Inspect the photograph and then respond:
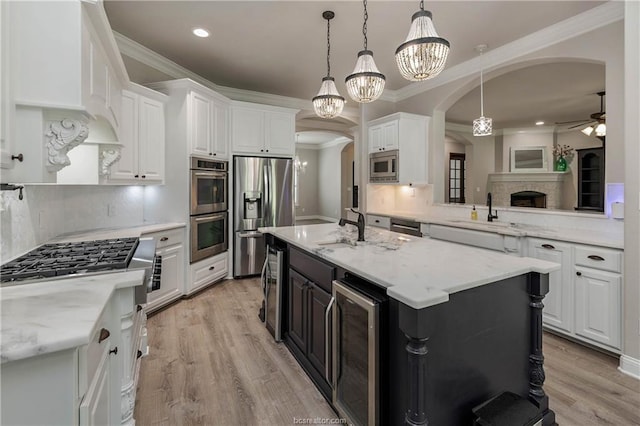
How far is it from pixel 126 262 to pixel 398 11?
3151mm

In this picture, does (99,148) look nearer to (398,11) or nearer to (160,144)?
(160,144)

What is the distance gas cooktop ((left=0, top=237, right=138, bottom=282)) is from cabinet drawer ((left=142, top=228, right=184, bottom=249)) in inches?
35.7

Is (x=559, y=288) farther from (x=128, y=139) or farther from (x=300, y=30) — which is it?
(x=128, y=139)

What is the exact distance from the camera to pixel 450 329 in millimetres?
1413

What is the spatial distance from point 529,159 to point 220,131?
8.15 metres

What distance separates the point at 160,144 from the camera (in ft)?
12.1

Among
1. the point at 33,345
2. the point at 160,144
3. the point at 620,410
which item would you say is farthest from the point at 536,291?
the point at 160,144

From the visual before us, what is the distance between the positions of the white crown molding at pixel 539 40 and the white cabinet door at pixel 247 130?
269 centimetres

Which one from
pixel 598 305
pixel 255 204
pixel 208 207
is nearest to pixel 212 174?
pixel 208 207

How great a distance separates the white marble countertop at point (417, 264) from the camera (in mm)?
1318

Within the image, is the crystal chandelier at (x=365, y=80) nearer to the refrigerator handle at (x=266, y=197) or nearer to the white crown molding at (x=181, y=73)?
the refrigerator handle at (x=266, y=197)

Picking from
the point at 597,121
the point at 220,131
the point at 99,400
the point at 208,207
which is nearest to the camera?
the point at 99,400

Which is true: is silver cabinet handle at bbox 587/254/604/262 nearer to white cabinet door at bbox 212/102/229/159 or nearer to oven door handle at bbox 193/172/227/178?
oven door handle at bbox 193/172/227/178

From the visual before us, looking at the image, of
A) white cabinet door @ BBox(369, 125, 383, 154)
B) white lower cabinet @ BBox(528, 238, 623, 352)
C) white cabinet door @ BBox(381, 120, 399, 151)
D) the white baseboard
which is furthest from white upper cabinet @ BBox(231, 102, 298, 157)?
the white baseboard
